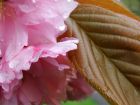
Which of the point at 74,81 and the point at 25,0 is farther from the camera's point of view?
the point at 74,81

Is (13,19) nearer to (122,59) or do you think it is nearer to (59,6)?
(59,6)

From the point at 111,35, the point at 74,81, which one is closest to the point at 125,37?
the point at 111,35

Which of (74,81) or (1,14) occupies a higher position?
(1,14)
